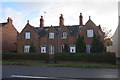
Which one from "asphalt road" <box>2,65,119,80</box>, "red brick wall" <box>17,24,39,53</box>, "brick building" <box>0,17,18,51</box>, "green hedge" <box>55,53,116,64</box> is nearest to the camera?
"asphalt road" <box>2,65,119,80</box>

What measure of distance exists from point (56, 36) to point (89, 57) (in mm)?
9779

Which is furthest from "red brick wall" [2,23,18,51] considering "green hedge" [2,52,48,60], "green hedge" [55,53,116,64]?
"green hedge" [55,53,116,64]

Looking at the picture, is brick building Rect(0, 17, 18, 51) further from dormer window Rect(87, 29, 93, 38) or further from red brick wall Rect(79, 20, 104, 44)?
dormer window Rect(87, 29, 93, 38)

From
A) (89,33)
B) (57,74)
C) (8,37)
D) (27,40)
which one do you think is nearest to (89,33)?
(89,33)

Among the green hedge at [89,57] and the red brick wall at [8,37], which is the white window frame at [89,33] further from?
the red brick wall at [8,37]

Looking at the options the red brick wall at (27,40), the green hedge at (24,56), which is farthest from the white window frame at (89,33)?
the red brick wall at (27,40)

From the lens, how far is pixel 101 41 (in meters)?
34.0

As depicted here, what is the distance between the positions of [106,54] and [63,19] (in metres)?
13.4

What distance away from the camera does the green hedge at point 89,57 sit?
29.1 meters

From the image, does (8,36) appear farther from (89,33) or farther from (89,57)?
(89,57)

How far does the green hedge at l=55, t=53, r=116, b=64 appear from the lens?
2914 centimetres

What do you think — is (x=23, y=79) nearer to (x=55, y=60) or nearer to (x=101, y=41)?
(x=55, y=60)

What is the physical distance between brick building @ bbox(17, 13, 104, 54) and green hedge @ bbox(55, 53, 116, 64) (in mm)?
4561

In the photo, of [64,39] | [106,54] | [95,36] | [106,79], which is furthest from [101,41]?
[106,79]
